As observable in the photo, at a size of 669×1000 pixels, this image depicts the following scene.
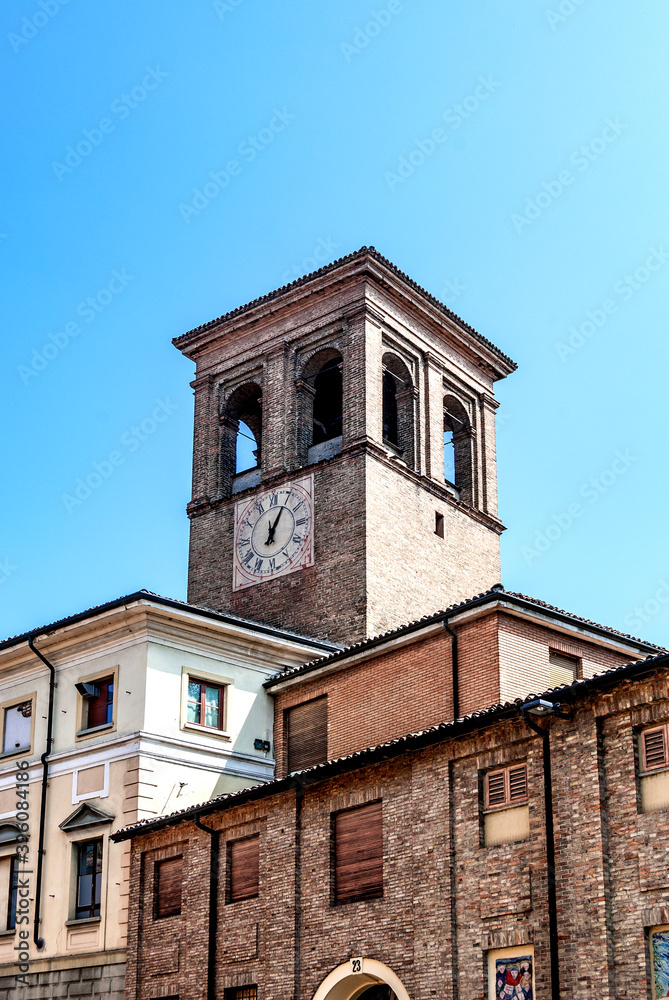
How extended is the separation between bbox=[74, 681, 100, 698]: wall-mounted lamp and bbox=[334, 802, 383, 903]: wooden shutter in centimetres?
851

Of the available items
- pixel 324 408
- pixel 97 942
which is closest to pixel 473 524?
pixel 324 408

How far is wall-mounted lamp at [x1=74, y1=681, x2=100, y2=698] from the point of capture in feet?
96.8

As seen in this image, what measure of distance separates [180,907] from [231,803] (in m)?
2.46

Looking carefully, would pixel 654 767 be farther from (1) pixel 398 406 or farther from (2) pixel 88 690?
(1) pixel 398 406

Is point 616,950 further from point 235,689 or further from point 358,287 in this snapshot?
point 358,287

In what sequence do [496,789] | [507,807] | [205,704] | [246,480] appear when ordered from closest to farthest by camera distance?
[507,807] → [496,789] → [205,704] → [246,480]

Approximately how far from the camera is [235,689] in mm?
30156

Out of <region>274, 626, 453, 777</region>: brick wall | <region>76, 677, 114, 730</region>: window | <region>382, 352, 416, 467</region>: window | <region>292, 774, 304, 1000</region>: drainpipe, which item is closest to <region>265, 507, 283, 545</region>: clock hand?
<region>382, 352, 416, 467</region>: window

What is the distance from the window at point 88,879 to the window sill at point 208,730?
2996 millimetres

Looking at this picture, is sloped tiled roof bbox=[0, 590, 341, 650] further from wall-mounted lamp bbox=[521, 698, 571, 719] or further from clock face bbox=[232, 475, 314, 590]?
wall-mounted lamp bbox=[521, 698, 571, 719]

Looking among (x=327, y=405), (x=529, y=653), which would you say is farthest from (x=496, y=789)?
(x=327, y=405)

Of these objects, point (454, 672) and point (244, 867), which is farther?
point (454, 672)

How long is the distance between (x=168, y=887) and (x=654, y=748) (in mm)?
11391

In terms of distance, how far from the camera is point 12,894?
28922mm
